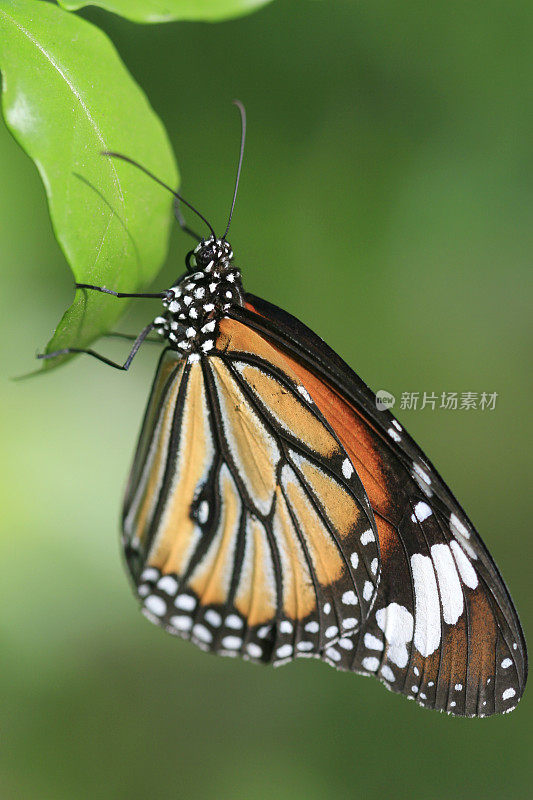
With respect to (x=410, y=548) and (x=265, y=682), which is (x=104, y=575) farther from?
(x=410, y=548)

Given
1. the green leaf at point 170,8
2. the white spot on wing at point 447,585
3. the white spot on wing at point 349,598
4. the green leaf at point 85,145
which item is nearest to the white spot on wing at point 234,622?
the white spot on wing at point 349,598

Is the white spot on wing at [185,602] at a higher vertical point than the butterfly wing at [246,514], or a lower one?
lower

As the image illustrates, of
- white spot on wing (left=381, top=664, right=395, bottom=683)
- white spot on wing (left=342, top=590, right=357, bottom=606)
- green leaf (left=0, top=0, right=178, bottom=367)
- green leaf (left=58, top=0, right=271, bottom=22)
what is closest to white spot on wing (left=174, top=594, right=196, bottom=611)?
white spot on wing (left=342, top=590, right=357, bottom=606)

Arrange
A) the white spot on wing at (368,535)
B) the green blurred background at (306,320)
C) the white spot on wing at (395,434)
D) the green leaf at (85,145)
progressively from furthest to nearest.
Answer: the green blurred background at (306,320) → the white spot on wing at (368,535) → the white spot on wing at (395,434) → the green leaf at (85,145)

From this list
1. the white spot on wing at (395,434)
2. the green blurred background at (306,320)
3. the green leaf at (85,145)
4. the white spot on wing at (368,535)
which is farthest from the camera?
the green blurred background at (306,320)

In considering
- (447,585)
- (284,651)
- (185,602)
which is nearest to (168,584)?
(185,602)

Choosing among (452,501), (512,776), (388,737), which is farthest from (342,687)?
(452,501)

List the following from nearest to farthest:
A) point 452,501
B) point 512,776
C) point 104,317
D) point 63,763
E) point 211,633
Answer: point 104,317, point 452,501, point 211,633, point 63,763, point 512,776

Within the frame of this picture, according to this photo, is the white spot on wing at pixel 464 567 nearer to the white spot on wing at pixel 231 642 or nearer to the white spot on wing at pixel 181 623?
the white spot on wing at pixel 231 642
